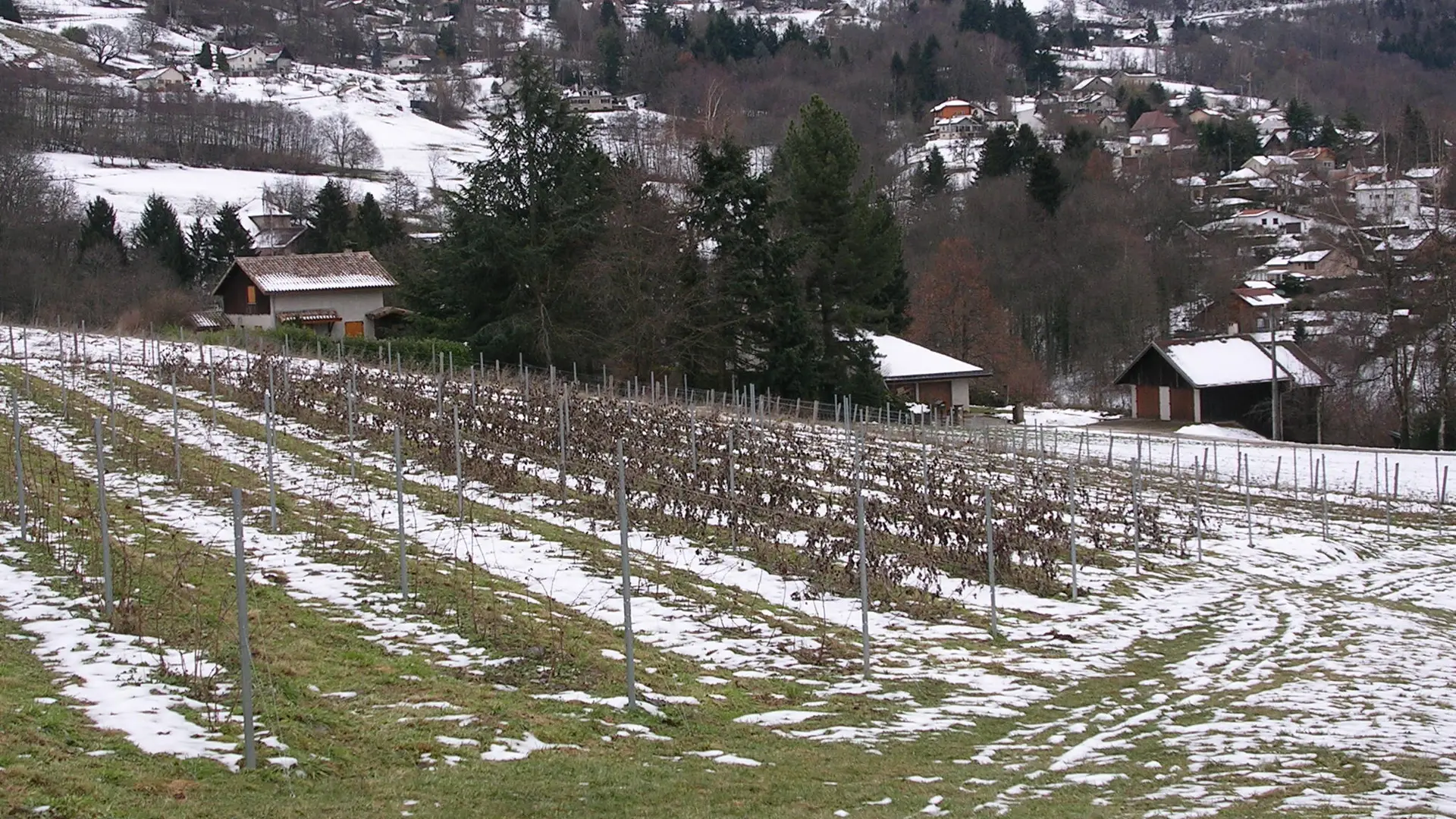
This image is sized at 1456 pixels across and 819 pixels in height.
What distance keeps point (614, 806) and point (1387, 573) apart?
15.4m

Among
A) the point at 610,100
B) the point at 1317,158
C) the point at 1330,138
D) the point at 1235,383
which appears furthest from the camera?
the point at 610,100

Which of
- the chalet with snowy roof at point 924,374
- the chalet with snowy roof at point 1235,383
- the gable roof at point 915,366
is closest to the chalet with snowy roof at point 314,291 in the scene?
the gable roof at point 915,366

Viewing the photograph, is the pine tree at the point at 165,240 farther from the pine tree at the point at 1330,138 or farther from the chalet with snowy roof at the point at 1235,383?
the pine tree at the point at 1330,138

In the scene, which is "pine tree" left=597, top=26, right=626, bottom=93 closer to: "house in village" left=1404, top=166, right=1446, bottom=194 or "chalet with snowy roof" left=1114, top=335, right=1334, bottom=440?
"house in village" left=1404, top=166, right=1446, bottom=194

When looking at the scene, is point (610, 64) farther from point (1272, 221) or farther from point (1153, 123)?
point (1272, 221)

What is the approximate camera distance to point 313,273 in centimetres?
4619

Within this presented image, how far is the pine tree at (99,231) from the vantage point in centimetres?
5712

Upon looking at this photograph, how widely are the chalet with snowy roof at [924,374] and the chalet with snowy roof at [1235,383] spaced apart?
7.73 meters

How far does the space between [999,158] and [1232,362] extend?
33.5 metres

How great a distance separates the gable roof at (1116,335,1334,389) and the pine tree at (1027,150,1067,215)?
23.5 m

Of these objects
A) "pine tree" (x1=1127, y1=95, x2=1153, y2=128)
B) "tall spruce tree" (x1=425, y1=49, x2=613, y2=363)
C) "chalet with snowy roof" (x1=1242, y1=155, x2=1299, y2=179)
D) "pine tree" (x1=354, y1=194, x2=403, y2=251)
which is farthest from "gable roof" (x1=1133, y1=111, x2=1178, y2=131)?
"tall spruce tree" (x1=425, y1=49, x2=613, y2=363)

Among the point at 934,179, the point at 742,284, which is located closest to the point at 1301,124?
the point at 934,179

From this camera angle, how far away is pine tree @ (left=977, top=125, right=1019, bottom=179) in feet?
266

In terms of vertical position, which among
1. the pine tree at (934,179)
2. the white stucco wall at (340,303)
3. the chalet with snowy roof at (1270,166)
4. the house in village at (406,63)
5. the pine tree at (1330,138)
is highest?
the house in village at (406,63)
